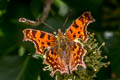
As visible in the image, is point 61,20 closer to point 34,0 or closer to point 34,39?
point 34,0

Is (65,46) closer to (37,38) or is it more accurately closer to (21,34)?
(37,38)

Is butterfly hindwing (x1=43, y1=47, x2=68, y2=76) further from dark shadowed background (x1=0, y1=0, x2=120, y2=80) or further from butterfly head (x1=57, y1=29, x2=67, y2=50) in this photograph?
dark shadowed background (x1=0, y1=0, x2=120, y2=80)

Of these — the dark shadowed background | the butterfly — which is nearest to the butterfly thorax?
the butterfly

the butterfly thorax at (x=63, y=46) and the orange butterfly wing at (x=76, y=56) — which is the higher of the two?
the butterfly thorax at (x=63, y=46)

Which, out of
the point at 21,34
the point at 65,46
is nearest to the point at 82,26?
the point at 65,46

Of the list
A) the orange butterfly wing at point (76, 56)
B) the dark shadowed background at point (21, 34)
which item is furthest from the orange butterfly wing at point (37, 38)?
the dark shadowed background at point (21, 34)

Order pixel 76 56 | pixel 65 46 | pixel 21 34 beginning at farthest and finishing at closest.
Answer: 1. pixel 21 34
2. pixel 65 46
3. pixel 76 56

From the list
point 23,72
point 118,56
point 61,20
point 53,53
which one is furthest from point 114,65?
point 53,53

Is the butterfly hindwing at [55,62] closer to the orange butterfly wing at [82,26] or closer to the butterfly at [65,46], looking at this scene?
the butterfly at [65,46]
